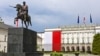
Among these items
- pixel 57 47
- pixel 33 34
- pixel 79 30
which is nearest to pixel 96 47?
pixel 57 47

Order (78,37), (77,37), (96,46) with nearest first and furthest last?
(96,46), (78,37), (77,37)

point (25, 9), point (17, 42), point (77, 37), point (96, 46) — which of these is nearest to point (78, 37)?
point (77, 37)

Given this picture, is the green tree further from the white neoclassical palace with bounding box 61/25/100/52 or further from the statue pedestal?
the white neoclassical palace with bounding box 61/25/100/52

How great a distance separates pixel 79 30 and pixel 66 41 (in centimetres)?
889

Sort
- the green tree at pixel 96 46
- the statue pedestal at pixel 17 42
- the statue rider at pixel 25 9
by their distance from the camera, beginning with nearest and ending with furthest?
the statue pedestal at pixel 17 42, the statue rider at pixel 25 9, the green tree at pixel 96 46

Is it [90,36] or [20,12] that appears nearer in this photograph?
[20,12]

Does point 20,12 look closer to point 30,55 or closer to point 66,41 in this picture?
point 30,55

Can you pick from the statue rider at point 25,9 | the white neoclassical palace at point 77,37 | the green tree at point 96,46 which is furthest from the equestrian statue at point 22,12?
the white neoclassical palace at point 77,37

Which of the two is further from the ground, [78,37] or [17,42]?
[78,37]

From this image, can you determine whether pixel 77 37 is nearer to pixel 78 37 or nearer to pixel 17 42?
pixel 78 37

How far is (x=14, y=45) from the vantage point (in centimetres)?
2306

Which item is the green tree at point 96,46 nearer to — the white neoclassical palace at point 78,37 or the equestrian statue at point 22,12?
the equestrian statue at point 22,12

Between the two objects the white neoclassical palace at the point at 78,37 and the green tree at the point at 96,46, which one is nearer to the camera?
the green tree at the point at 96,46

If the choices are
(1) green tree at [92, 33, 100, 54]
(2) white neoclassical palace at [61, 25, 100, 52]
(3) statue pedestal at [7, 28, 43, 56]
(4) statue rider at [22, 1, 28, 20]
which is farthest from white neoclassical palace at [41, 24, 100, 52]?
(3) statue pedestal at [7, 28, 43, 56]
